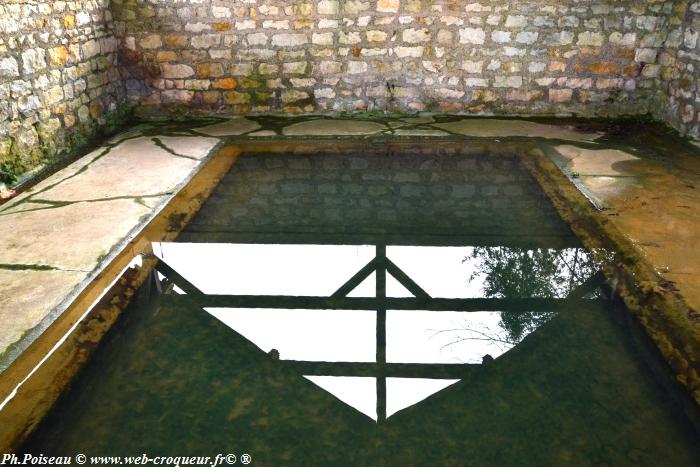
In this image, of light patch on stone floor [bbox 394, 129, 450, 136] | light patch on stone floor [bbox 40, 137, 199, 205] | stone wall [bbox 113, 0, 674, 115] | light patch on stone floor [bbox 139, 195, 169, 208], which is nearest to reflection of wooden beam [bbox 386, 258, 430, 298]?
light patch on stone floor [bbox 139, 195, 169, 208]

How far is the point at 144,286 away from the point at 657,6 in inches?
183

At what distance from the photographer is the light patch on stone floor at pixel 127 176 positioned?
10.4 feet

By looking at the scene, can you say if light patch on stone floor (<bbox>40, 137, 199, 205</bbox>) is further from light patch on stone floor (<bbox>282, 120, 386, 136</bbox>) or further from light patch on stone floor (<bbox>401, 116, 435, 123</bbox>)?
light patch on stone floor (<bbox>401, 116, 435, 123</bbox>)

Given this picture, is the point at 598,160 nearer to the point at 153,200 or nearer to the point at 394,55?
the point at 394,55

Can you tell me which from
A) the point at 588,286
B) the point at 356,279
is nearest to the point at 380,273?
the point at 356,279

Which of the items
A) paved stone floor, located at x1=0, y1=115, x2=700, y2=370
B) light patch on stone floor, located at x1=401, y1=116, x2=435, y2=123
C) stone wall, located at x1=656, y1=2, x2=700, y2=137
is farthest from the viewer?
light patch on stone floor, located at x1=401, y1=116, x2=435, y2=123

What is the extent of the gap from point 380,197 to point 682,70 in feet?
9.92

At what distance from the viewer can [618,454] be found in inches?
53.9

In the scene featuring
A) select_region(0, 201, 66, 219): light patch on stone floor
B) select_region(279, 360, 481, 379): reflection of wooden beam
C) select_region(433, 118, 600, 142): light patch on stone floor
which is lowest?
select_region(279, 360, 481, 379): reflection of wooden beam

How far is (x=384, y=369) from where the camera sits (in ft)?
5.62

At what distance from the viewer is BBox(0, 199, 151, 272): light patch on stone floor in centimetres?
240

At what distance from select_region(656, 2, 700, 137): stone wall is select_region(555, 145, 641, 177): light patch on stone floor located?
820mm

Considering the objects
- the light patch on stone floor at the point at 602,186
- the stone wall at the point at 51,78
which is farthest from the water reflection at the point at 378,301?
the stone wall at the point at 51,78

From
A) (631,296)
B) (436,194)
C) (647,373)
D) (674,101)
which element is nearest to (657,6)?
(674,101)
